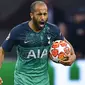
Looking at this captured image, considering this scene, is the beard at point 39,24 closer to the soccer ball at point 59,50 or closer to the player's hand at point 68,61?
the soccer ball at point 59,50

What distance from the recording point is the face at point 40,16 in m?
5.73

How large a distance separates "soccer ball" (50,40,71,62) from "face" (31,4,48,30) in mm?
341

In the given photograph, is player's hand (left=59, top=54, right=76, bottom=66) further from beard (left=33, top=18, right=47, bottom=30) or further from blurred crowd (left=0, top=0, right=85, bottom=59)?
blurred crowd (left=0, top=0, right=85, bottom=59)

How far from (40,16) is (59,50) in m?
0.55

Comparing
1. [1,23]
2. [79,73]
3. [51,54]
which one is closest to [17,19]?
[1,23]

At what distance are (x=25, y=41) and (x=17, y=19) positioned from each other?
326 centimetres

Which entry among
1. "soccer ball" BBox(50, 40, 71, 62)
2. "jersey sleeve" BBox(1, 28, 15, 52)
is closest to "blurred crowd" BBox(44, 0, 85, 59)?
"soccer ball" BBox(50, 40, 71, 62)

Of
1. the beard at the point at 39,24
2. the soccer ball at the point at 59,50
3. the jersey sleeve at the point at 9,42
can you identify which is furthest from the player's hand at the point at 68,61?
the jersey sleeve at the point at 9,42

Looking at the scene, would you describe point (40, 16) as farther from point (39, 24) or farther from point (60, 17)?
point (60, 17)

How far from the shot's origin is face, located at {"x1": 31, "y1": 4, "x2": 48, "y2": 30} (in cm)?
573

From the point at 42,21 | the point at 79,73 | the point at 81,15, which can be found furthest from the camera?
the point at 81,15

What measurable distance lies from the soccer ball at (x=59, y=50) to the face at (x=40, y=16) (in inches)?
13.4

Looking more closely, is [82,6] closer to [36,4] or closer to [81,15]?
[81,15]

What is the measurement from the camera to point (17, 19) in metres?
9.19
